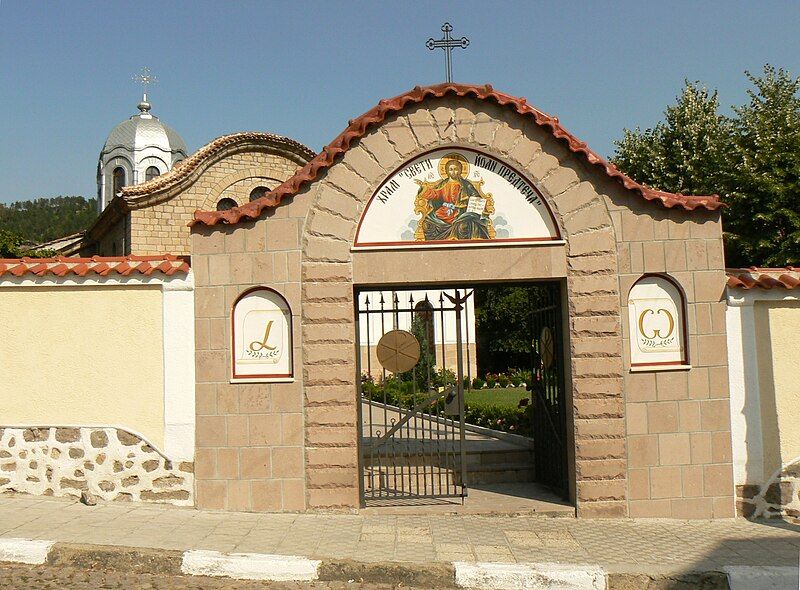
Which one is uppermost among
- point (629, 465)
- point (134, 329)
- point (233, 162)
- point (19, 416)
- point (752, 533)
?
point (233, 162)

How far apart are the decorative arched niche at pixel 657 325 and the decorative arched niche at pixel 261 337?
153 inches

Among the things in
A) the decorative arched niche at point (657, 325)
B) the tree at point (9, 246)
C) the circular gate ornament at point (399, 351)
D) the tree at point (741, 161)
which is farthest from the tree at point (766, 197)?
the tree at point (9, 246)

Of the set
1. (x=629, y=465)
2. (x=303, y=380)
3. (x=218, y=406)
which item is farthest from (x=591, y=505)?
(x=218, y=406)

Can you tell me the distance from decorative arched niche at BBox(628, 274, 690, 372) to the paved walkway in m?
1.75

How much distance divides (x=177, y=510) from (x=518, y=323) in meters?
27.6

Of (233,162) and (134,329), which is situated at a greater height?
(233,162)

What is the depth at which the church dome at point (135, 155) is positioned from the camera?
2998 cm

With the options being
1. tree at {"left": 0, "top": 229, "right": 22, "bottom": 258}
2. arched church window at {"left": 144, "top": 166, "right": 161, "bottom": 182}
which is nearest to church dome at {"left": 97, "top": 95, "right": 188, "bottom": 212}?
arched church window at {"left": 144, "top": 166, "right": 161, "bottom": 182}

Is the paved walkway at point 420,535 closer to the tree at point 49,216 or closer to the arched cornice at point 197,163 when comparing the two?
the arched cornice at point 197,163

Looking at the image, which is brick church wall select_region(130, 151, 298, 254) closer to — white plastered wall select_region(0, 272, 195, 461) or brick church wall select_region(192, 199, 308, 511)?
white plastered wall select_region(0, 272, 195, 461)

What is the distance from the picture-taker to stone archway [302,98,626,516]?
27.0 feet

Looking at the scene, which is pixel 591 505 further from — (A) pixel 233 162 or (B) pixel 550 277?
(A) pixel 233 162

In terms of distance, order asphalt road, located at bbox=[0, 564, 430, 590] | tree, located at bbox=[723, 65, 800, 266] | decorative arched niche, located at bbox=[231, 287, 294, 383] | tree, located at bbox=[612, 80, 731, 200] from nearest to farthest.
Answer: asphalt road, located at bbox=[0, 564, 430, 590] < decorative arched niche, located at bbox=[231, 287, 294, 383] < tree, located at bbox=[723, 65, 800, 266] < tree, located at bbox=[612, 80, 731, 200]

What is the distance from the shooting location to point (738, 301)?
328 inches
